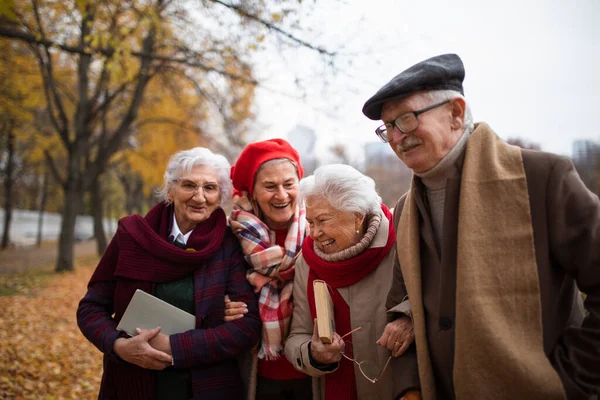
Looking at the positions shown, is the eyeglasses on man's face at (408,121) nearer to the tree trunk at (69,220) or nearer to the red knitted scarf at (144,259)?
the red knitted scarf at (144,259)

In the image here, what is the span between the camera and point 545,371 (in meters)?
1.39

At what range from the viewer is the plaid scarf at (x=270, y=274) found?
2.38m

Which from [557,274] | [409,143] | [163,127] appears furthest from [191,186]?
[163,127]

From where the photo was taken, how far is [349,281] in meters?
2.21

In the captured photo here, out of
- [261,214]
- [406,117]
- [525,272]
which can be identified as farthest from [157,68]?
[525,272]

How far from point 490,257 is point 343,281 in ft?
2.95

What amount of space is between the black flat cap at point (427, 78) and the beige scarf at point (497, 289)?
1.04ft

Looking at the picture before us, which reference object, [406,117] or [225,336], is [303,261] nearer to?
[225,336]

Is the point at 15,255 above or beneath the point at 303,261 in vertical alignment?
beneath

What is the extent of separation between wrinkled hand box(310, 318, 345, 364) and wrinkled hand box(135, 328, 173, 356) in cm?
84

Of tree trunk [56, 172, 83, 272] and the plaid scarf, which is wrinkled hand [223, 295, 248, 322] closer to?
the plaid scarf

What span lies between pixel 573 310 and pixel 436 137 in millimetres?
899

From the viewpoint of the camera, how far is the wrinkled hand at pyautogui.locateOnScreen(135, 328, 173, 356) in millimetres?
2213

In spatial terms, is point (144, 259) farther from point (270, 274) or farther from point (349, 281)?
point (349, 281)
